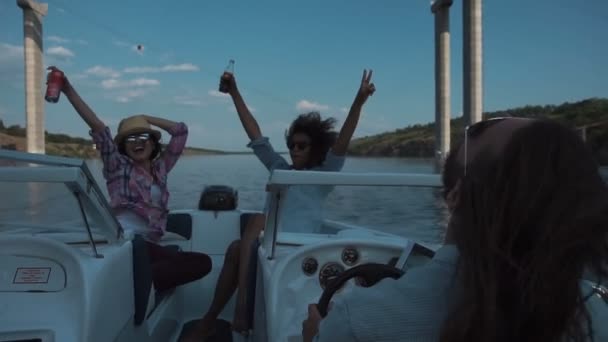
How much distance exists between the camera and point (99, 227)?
1740 mm

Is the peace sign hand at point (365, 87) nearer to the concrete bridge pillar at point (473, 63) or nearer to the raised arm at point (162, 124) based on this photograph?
the raised arm at point (162, 124)

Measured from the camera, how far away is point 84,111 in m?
Result: 2.61

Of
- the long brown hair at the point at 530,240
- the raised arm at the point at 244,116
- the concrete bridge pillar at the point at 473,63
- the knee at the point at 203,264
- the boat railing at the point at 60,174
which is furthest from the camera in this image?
the concrete bridge pillar at the point at 473,63

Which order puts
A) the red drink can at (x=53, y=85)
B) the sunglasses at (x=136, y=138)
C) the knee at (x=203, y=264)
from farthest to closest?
the sunglasses at (x=136, y=138)
the knee at (x=203, y=264)
the red drink can at (x=53, y=85)

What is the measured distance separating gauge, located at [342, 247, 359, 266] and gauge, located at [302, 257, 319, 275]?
0.12 m

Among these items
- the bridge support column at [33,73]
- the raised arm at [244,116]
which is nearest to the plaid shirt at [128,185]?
the raised arm at [244,116]

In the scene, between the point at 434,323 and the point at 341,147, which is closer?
the point at 434,323

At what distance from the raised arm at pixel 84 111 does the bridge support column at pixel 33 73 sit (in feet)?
77.6

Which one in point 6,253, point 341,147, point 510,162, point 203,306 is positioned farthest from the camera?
point 203,306

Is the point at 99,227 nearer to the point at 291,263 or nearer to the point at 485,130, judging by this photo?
the point at 291,263

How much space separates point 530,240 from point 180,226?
3.13 m

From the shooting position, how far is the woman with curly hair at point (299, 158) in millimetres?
2572

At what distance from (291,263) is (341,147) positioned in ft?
3.92

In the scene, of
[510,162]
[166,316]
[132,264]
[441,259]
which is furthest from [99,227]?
[510,162]
